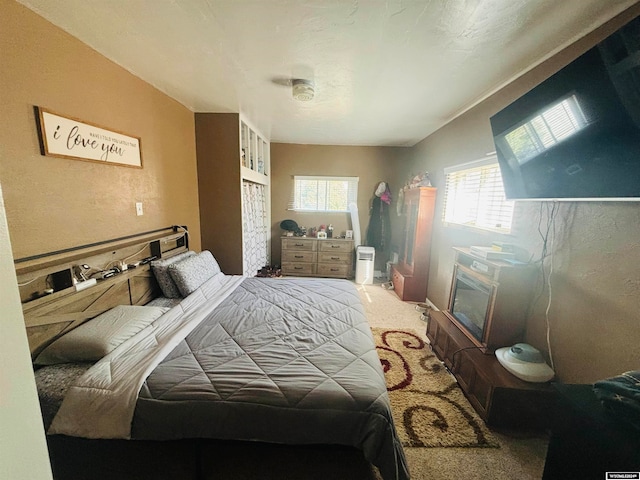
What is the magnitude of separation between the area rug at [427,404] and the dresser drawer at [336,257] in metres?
2.07

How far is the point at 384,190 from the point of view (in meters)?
4.40

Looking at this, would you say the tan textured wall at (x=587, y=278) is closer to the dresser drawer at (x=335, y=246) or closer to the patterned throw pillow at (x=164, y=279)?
the dresser drawer at (x=335, y=246)

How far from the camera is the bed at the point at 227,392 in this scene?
1.06 metres

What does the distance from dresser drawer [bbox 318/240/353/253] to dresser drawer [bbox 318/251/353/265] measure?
61 mm

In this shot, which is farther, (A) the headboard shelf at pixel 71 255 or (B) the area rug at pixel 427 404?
(B) the area rug at pixel 427 404

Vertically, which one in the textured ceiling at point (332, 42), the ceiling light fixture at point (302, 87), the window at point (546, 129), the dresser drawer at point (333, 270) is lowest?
the dresser drawer at point (333, 270)

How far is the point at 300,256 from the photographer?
14.1ft

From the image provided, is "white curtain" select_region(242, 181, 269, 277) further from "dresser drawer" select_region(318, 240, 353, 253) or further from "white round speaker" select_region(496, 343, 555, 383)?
"white round speaker" select_region(496, 343, 555, 383)

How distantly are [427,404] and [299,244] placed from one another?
305 centimetres

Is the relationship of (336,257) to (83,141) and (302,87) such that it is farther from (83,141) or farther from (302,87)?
(83,141)

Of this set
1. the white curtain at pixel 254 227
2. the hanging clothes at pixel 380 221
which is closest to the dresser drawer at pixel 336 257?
the hanging clothes at pixel 380 221

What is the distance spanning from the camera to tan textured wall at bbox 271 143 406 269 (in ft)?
14.5

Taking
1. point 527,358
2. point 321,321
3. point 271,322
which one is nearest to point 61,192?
point 271,322

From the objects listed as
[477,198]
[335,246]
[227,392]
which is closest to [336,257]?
[335,246]
